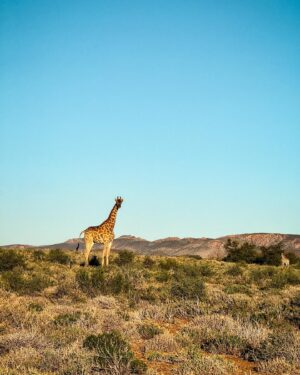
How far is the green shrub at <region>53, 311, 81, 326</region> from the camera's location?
8.99 metres

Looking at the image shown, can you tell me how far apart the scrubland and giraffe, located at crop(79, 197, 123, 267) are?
4660 mm

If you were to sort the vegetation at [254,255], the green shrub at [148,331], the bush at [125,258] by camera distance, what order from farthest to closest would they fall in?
the vegetation at [254,255] → the bush at [125,258] → the green shrub at [148,331]

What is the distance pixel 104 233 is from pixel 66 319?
38.7 ft

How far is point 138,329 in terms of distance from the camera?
8.85 meters

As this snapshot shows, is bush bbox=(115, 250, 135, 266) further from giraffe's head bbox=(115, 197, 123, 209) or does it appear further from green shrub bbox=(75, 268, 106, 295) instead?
green shrub bbox=(75, 268, 106, 295)

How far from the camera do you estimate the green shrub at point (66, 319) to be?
8.99m

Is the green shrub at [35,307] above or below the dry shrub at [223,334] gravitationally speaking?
above

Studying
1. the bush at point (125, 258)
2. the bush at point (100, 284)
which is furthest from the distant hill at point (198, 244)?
the bush at point (100, 284)

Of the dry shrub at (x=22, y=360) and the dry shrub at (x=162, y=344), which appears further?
the dry shrub at (x=162, y=344)

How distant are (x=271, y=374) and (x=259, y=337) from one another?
1.80 m

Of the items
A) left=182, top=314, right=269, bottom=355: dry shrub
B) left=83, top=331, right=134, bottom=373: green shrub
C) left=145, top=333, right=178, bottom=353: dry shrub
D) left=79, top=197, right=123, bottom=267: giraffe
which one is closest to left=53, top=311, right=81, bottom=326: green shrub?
left=83, top=331, right=134, bottom=373: green shrub

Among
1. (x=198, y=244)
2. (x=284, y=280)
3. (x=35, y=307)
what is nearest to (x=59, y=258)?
(x=284, y=280)

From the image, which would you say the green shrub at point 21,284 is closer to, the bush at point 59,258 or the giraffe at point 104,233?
the giraffe at point 104,233

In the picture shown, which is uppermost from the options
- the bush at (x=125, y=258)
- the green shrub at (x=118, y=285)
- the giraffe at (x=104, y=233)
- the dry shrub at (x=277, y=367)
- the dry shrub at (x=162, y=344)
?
the giraffe at (x=104, y=233)
